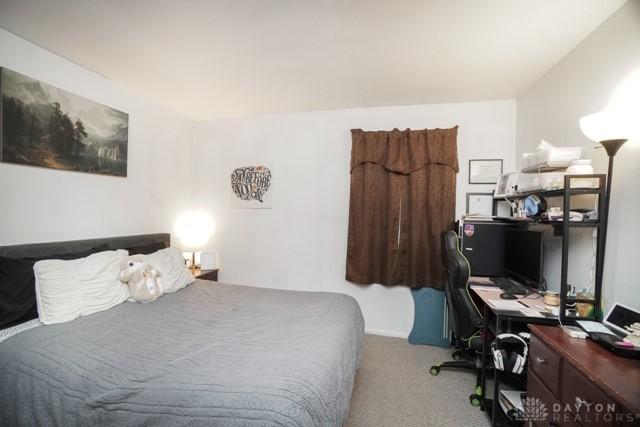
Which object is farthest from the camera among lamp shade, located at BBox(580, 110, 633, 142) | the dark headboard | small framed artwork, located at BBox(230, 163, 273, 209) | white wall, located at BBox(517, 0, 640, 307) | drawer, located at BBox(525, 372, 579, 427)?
small framed artwork, located at BBox(230, 163, 273, 209)

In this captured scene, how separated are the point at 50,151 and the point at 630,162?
12.3ft

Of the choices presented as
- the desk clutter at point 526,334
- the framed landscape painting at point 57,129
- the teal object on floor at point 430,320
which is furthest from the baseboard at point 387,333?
the framed landscape painting at point 57,129

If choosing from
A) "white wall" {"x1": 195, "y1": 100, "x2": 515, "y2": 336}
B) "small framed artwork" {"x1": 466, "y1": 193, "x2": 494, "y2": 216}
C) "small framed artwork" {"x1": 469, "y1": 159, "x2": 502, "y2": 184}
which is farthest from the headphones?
"small framed artwork" {"x1": 469, "y1": 159, "x2": 502, "y2": 184}

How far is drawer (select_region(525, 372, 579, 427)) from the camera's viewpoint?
1.14m

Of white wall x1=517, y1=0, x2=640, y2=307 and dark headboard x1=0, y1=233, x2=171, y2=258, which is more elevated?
white wall x1=517, y1=0, x2=640, y2=307

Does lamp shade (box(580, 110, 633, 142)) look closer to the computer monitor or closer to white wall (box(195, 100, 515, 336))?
the computer monitor

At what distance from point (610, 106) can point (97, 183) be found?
12.4 feet

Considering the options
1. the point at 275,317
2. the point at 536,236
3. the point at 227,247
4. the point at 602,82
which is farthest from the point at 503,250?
the point at 227,247

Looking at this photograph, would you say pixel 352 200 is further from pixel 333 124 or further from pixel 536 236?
pixel 536 236

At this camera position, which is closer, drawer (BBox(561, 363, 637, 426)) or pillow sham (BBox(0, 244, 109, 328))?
drawer (BBox(561, 363, 637, 426))

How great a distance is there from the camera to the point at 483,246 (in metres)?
2.55

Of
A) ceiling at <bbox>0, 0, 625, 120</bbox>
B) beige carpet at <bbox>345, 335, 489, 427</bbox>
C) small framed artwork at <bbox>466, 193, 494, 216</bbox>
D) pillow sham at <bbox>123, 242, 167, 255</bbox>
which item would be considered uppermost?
ceiling at <bbox>0, 0, 625, 120</bbox>

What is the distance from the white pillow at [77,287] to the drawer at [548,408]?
2.63 metres

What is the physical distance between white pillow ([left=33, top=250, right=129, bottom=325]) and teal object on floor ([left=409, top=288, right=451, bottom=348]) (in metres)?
2.69
